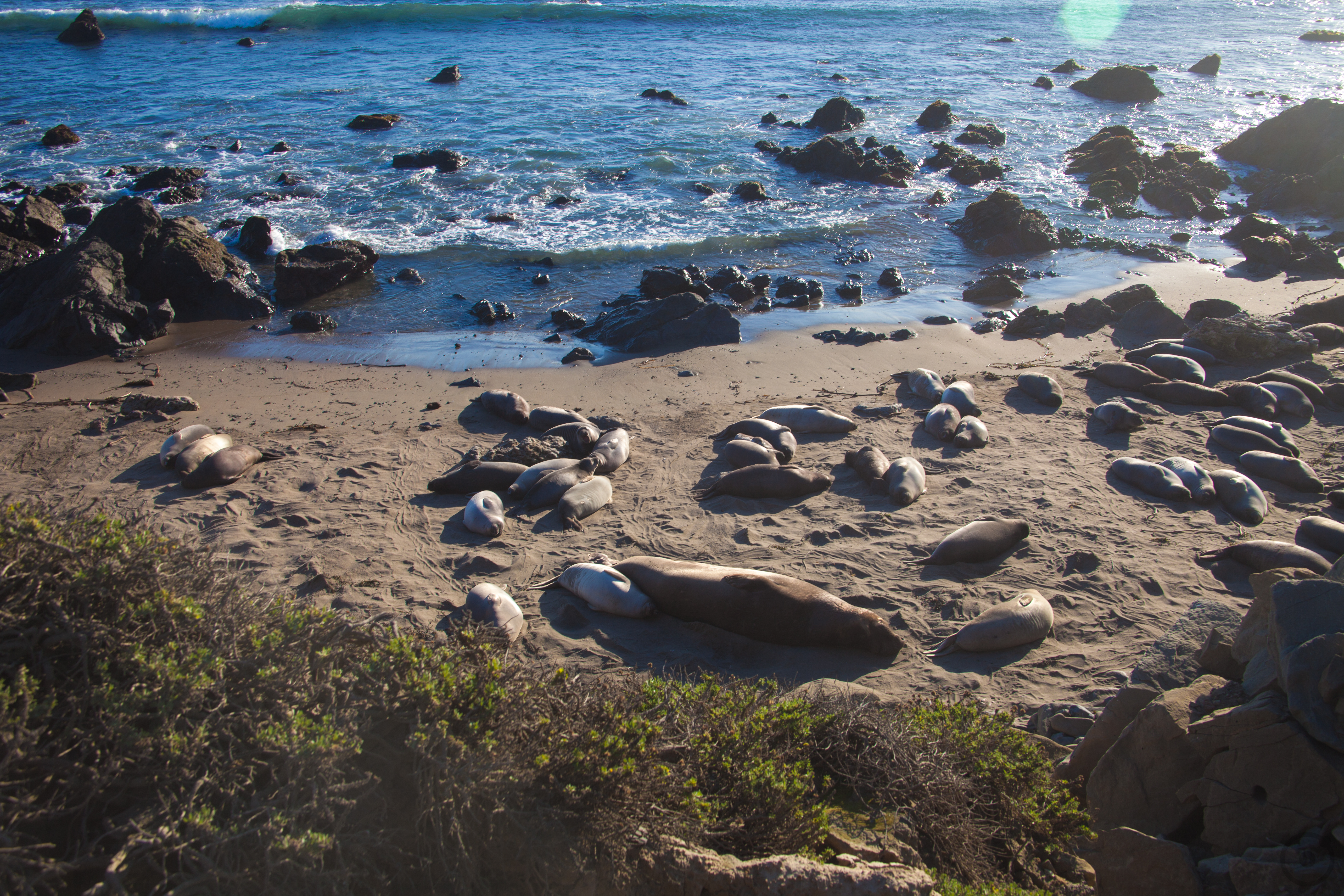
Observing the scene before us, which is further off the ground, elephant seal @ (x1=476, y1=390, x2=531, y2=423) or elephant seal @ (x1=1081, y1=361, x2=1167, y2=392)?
elephant seal @ (x1=1081, y1=361, x2=1167, y2=392)

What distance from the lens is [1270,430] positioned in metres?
7.57

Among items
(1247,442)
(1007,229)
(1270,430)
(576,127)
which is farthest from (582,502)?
(576,127)

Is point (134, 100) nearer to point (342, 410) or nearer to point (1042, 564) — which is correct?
point (342, 410)

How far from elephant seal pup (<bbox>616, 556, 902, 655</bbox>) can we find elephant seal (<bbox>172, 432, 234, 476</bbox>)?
14.9 ft

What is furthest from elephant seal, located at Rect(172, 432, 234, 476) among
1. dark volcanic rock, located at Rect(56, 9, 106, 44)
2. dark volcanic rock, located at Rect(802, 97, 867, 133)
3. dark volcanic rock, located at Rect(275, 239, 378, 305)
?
dark volcanic rock, located at Rect(56, 9, 106, 44)

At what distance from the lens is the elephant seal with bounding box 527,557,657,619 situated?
5.26 m

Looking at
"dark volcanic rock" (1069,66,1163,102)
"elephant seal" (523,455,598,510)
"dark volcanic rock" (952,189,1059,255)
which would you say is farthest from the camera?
"dark volcanic rock" (1069,66,1163,102)

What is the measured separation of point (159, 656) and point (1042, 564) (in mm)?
5790

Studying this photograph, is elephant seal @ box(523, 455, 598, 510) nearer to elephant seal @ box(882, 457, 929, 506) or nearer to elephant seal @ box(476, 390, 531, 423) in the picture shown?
Answer: elephant seal @ box(476, 390, 531, 423)

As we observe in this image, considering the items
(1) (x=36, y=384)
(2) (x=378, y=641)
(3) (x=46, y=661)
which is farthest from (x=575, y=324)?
(3) (x=46, y=661)

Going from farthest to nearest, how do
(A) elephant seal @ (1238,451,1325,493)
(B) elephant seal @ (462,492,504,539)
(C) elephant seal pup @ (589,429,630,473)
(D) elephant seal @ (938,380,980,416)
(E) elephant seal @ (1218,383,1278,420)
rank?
(D) elephant seal @ (938,380,980,416) → (E) elephant seal @ (1218,383,1278,420) → (C) elephant seal pup @ (589,429,630,473) → (A) elephant seal @ (1238,451,1325,493) → (B) elephant seal @ (462,492,504,539)

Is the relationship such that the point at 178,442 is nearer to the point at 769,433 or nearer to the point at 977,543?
the point at 769,433

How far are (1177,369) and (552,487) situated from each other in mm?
7673

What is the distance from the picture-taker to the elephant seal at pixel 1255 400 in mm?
8141
